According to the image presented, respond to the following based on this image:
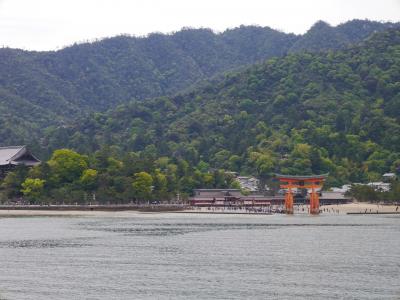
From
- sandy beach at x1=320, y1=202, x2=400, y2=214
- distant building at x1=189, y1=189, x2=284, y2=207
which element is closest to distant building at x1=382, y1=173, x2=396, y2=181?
sandy beach at x1=320, y1=202, x2=400, y2=214

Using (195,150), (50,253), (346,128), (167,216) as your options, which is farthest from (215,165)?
(50,253)

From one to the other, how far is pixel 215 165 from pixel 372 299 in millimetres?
110946

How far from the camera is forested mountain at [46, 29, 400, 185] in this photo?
440ft

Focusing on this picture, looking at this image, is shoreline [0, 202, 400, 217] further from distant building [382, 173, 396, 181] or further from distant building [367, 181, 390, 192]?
distant building [382, 173, 396, 181]

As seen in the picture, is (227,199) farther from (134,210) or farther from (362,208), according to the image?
(134,210)

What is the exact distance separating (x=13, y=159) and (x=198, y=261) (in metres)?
63.9

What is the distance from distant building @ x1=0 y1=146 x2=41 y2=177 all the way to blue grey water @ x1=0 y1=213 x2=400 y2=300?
3267 cm

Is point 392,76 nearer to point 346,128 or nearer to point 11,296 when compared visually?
point 346,128

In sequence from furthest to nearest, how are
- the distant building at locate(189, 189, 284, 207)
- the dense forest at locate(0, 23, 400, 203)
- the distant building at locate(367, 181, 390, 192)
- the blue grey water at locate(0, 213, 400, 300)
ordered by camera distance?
1. the distant building at locate(367, 181, 390, 192)
2. the distant building at locate(189, 189, 284, 207)
3. the dense forest at locate(0, 23, 400, 203)
4. the blue grey water at locate(0, 213, 400, 300)

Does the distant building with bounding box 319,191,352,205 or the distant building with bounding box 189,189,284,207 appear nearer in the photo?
the distant building with bounding box 189,189,284,207

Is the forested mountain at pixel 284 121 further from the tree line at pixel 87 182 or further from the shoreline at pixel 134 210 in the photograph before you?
the tree line at pixel 87 182

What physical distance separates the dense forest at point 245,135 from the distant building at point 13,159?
6.17 metres

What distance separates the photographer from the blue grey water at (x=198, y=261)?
3334 cm

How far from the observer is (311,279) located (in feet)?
120
